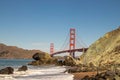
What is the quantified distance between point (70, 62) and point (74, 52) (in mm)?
20825

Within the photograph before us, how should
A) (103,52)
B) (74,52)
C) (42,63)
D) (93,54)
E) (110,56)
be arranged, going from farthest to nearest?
1. (74,52)
2. (42,63)
3. (93,54)
4. (103,52)
5. (110,56)

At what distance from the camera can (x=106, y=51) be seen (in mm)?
45375

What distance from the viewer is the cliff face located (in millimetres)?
41719

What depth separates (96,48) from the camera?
164 feet

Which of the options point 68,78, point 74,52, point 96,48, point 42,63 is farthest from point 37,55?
point 68,78

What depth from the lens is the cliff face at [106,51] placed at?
4172cm

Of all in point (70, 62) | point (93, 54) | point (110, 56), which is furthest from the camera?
point (70, 62)

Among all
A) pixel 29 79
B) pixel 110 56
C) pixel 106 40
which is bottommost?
pixel 29 79

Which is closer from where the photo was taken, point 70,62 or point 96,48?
point 96,48

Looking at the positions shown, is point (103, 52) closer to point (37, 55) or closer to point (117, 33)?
point (117, 33)

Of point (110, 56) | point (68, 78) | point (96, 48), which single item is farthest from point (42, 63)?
point (68, 78)

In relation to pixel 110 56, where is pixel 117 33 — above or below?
above

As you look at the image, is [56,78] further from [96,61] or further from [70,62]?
[70,62]

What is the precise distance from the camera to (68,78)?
30.7 m
